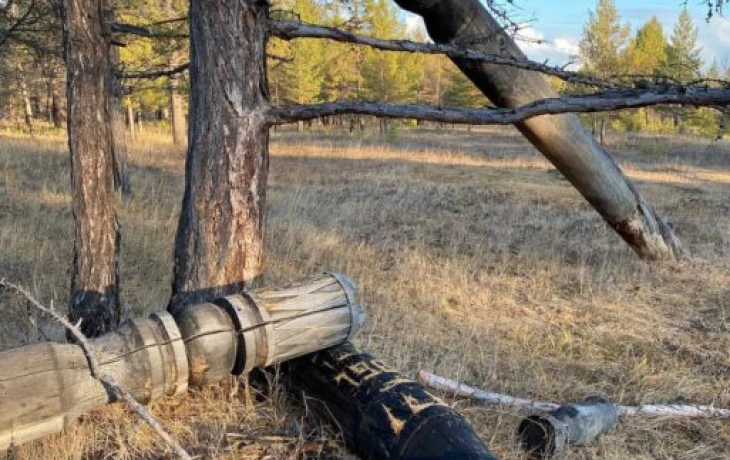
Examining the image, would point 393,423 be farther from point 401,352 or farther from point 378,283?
point 378,283

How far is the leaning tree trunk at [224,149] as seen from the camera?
352 cm

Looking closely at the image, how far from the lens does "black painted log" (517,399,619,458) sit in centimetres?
316

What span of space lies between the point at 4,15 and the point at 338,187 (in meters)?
6.83

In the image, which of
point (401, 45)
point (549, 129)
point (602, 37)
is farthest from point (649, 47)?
point (401, 45)

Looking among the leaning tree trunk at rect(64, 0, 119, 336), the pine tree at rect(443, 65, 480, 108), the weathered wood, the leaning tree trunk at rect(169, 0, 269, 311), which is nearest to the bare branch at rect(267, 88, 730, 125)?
the leaning tree trunk at rect(169, 0, 269, 311)

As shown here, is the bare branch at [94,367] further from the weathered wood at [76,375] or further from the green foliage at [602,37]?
the green foliage at [602,37]

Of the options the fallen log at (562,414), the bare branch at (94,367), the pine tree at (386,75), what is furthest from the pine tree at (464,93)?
the bare branch at (94,367)

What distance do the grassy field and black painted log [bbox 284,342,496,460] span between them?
164mm

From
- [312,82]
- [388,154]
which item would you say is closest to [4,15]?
[388,154]

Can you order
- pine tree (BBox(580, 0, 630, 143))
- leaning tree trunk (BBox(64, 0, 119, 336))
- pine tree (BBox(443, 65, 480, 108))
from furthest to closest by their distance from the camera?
pine tree (BBox(443, 65, 480, 108)) → pine tree (BBox(580, 0, 630, 143)) → leaning tree trunk (BBox(64, 0, 119, 336))

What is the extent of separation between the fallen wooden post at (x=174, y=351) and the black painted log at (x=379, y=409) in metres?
0.19

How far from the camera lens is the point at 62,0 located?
3982mm

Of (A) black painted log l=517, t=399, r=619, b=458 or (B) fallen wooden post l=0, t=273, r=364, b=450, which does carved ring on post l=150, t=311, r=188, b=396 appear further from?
(A) black painted log l=517, t=399, r=619, b=458

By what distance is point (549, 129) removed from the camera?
5973 millimetres
